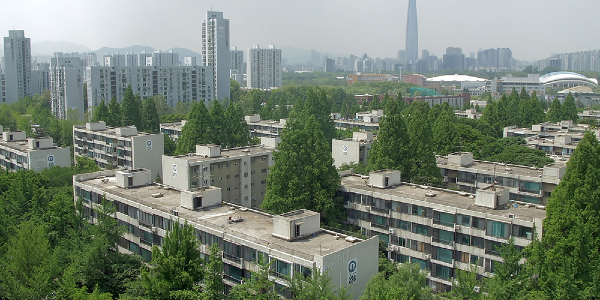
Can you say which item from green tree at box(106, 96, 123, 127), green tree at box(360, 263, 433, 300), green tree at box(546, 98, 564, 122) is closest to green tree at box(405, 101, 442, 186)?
green tree at box(360, 263, 433, 300)

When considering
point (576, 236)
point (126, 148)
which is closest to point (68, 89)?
point (126, 148)

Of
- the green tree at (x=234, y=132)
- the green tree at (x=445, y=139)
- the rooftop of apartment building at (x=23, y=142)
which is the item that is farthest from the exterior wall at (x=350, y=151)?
the rooftop of apartment building at (x=23, y=142)

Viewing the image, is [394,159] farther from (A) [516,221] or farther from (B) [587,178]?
(B) [587,178]

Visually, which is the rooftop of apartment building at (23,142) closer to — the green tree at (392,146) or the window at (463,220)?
the green tree at (392,146)

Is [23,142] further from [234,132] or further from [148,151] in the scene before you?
[234,132]

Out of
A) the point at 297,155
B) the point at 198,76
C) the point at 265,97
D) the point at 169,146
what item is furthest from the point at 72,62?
the point at 297,155

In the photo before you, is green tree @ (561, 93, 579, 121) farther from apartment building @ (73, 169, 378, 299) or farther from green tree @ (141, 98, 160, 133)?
apartment building @ (73, 169, 378, 299)
